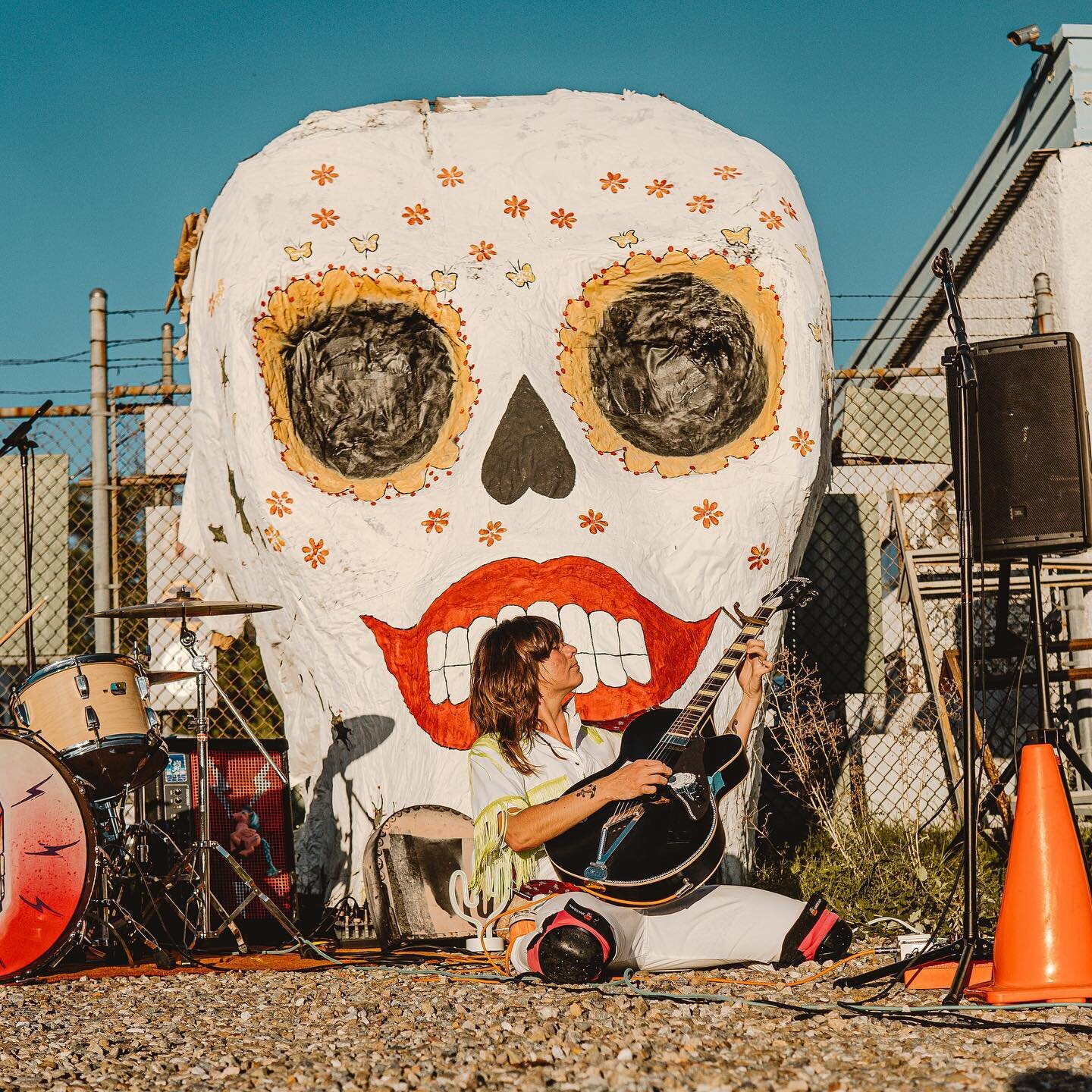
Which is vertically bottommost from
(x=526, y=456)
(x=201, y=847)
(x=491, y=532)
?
(x=201, y=847)

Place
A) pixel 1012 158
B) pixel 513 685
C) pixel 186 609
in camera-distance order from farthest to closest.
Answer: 1. pixel 1012 158
2. pixel 186 609
3. pixel 513 685

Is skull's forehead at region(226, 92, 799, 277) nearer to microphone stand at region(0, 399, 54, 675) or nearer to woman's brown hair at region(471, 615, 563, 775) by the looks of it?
microphone stand at region(0, 399, 54, 675)

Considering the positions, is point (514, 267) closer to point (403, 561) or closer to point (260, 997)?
point (403, 561)

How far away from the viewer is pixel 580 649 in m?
5.60

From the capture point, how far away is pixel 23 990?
4.80 meters

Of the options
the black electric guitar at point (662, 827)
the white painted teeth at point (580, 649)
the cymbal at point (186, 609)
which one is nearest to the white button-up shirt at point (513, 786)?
the black electric guitar at point (662, 827)

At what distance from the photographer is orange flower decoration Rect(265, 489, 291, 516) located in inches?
247

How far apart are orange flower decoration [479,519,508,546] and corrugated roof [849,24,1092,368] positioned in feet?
13.4

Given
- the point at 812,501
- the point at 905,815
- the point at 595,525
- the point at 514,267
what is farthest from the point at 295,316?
the point at 905,815

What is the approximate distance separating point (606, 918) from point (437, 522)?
85.4 inches

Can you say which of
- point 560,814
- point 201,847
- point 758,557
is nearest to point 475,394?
point 758,557

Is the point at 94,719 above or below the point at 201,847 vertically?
above

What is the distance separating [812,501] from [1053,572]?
2.06 metres

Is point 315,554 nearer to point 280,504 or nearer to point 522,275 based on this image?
point 280,504
